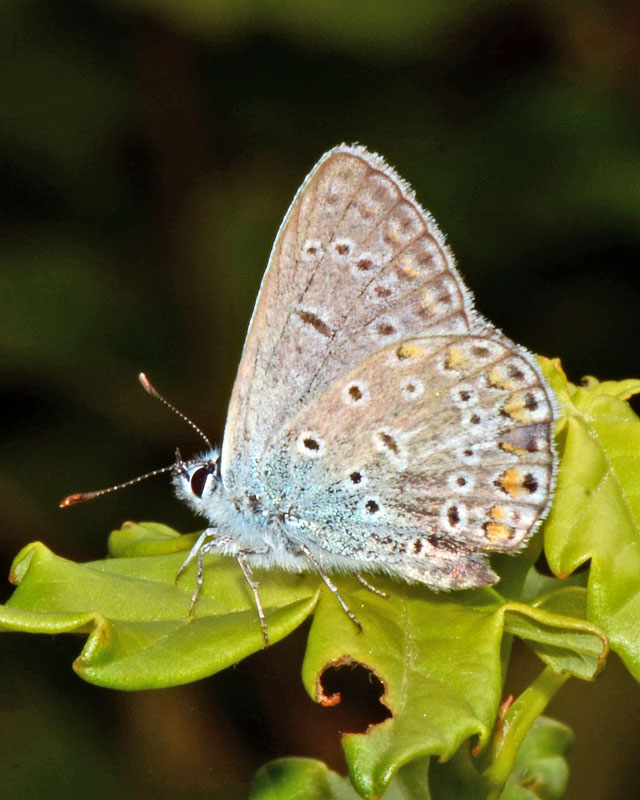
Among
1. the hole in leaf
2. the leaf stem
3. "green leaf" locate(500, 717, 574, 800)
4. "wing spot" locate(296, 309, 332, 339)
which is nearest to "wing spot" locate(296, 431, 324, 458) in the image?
"wing spot" locate(296, 309, 332, 339)

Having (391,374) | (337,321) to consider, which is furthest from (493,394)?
(337,321)

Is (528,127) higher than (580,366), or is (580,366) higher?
(528,127)

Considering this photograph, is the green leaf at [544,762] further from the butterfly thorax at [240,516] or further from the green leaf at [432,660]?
the butterfly thorax at [240,516]

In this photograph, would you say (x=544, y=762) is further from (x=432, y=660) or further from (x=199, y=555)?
(x=199, y=555)

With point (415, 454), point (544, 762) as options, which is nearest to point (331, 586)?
point (415, 454)

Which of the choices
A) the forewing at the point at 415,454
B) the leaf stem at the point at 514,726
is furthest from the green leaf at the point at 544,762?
the forewing at the point at 415,454

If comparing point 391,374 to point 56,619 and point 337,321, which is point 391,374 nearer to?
point 337,321
